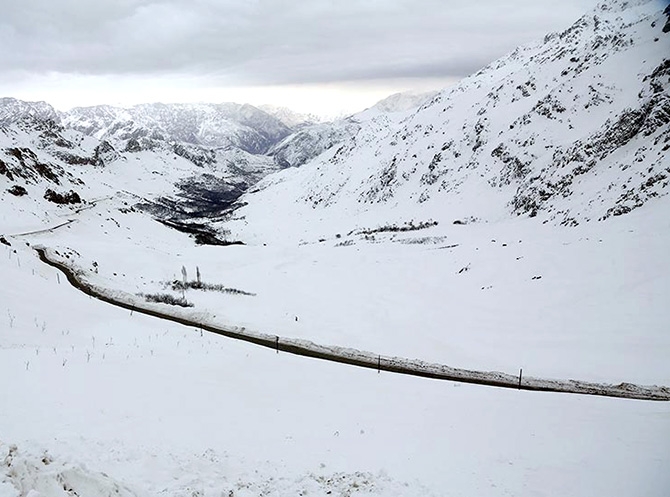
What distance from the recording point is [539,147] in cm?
7125

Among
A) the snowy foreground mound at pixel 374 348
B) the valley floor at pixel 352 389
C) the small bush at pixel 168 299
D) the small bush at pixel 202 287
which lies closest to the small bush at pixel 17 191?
the snowy foreground mound at pixel 374 348

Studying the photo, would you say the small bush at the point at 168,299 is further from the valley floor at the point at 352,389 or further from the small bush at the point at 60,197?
the small bush at the point at 60,197

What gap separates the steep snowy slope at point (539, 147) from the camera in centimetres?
4803

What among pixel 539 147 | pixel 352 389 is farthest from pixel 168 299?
pixel 539 147

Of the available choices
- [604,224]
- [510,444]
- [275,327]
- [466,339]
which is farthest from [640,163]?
[510,444]

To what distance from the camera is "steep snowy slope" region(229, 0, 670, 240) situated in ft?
158

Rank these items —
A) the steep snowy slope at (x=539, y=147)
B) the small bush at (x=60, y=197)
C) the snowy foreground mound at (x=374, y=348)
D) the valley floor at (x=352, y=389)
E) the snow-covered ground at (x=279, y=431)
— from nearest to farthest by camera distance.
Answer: the snow-covered ground at (x=279, y=431)
the valley floor at (x=352, y=389)
the snowy foreground mound at (x=374, y=348)
the steep snowy slope at (x=539, y=147)
the small bush at (x=60, y=197)

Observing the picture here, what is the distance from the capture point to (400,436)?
11.8 m

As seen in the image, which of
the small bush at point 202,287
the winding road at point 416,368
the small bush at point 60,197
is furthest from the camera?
the small bush at point 60,197

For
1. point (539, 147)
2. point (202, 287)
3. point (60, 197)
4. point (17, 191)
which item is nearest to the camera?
point (202, 287)

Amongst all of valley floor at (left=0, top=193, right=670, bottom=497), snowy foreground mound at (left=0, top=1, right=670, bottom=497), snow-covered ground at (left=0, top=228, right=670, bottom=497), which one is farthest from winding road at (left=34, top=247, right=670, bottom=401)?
snow-covered ground at (left=0, top=228, right=670, bottom=497)

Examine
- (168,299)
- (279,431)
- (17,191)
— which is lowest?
(279,431)

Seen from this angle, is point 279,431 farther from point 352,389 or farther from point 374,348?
point 374,348

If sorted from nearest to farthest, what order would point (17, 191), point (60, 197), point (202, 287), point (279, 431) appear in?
point (279, 431), point (202, 287), point (17, 191), point (60, 197)
